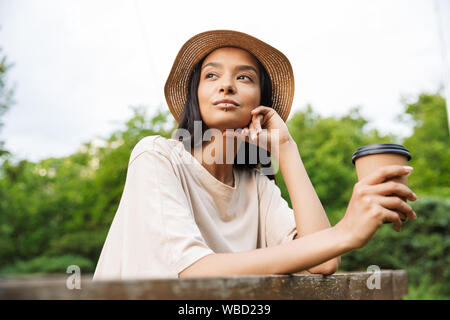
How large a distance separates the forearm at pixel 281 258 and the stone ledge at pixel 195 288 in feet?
Answer: 0.23

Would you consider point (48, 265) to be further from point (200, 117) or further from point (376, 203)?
point (376, 203)

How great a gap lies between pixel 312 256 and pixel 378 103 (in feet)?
70.0

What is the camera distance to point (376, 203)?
3.67ft

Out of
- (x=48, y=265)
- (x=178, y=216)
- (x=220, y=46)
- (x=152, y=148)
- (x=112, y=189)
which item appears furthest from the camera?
(x=112, y=189)

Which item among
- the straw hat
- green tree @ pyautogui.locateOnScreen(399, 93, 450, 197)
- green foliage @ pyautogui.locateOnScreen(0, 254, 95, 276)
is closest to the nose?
the straw hat

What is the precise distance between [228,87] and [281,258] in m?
1.08

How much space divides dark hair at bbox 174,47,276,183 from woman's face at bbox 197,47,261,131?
10 centimetres

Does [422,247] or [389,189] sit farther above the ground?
[422,247]

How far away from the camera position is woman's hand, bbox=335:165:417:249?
3.65 ft

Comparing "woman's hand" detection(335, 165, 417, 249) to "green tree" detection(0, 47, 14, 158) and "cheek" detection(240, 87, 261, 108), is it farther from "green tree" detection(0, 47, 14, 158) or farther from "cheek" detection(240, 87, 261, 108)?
"green tree" detection(0, 47, 14, 158)

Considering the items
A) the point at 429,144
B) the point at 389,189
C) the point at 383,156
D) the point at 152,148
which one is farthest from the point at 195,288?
the point at 429,144

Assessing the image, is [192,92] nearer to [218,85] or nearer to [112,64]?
[218,85]

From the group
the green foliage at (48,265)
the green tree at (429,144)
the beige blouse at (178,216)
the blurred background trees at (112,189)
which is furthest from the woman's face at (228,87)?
the green tree at (429,144)
